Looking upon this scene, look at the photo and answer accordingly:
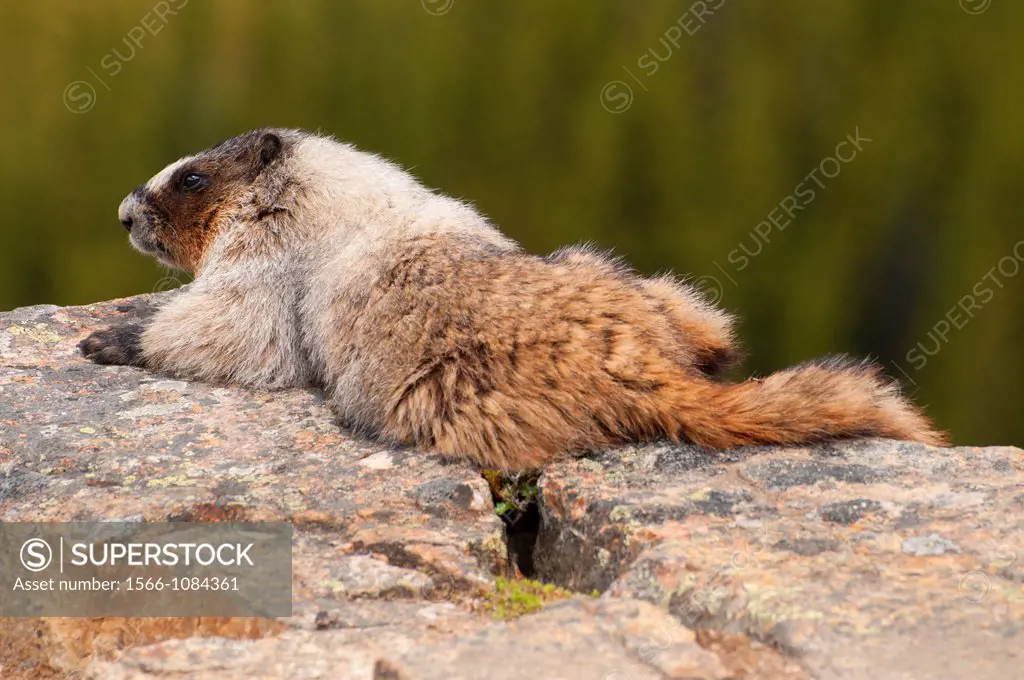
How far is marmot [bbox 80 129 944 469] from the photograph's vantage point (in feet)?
12.2

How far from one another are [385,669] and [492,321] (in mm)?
1599

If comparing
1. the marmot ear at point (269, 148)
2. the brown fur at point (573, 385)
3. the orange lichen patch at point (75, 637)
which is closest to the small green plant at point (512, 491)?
the brown fur at point (573, 385)

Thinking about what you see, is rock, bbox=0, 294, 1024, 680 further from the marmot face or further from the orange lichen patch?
the marmot face

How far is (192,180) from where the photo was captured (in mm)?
4969

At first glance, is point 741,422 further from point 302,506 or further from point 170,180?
point 170,180

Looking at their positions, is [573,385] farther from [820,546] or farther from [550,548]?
[820,546]

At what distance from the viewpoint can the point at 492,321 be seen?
3.86m

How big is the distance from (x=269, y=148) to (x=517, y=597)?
273cm

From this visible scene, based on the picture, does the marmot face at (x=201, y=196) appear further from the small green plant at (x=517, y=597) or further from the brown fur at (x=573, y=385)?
the small green plant at (x=517, y=597)

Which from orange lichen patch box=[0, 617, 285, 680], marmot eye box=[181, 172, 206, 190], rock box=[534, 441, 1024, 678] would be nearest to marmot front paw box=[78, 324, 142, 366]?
marmot eye box=[181, 172, 206, 190]

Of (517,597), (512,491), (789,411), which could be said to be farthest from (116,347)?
(789,411)

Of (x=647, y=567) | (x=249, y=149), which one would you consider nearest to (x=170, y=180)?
(x=249, y=149)

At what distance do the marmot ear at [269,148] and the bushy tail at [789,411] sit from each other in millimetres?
2267

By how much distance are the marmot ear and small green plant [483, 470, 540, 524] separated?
2.02 meters
